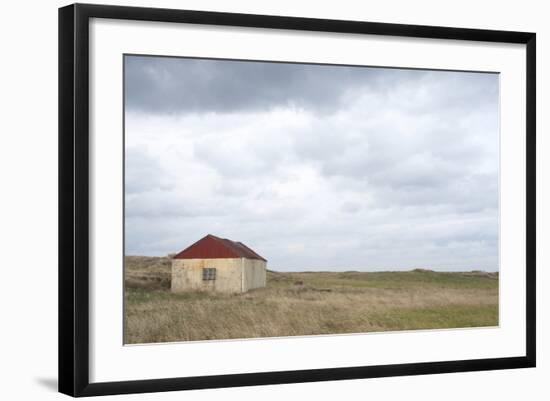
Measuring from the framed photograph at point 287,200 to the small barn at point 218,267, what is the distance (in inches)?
0.6

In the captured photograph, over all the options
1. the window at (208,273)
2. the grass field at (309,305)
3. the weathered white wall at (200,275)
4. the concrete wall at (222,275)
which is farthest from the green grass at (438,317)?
the window at (208,273)

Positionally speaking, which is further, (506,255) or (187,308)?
(506,255)

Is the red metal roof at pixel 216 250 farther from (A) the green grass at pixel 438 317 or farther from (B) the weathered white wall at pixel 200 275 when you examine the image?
(A) the green grass at pixel 438 317

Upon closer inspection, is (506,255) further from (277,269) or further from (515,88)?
(277,269)

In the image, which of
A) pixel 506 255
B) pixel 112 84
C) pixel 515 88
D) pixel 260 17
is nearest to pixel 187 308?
pixel 112 84

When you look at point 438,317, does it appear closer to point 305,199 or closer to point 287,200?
point 305,199

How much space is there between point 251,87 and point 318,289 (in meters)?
1.66

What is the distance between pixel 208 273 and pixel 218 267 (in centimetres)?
14

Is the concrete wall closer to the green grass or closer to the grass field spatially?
the grass field

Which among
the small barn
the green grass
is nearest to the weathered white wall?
the small barn

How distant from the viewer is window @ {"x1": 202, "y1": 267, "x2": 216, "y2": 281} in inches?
256

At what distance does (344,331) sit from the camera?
7078 mm

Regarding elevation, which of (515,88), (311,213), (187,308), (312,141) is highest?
(515,88)

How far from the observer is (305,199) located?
7090mm
